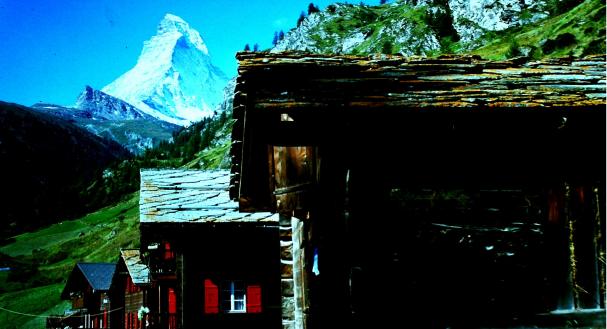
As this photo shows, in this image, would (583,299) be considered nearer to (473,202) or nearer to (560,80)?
(473,202)

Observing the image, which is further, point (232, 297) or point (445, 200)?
point (232, 297)

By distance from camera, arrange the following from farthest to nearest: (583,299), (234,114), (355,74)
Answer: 1. (355,74)
2. (234,114)
3. (583,299)

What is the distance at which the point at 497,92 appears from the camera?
Result: 24.1ft

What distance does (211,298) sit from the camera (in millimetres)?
18484

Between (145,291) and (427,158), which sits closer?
(427,158)

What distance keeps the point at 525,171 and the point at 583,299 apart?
1.72 meters

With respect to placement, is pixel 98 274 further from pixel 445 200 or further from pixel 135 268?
pixel 445 200

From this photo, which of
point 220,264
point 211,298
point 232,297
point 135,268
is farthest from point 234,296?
point 135,268

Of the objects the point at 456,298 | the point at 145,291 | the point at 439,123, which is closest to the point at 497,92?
the point at 439,123

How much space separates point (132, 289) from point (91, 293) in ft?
61.8

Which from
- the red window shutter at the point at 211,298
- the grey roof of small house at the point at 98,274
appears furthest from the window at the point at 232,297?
the grey roof of small house at the point at 98,274

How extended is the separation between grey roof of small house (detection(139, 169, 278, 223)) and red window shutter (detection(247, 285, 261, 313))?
271 centimetres

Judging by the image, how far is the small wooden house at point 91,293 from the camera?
5206 cm

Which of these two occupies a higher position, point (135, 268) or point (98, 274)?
point (135, 268)
